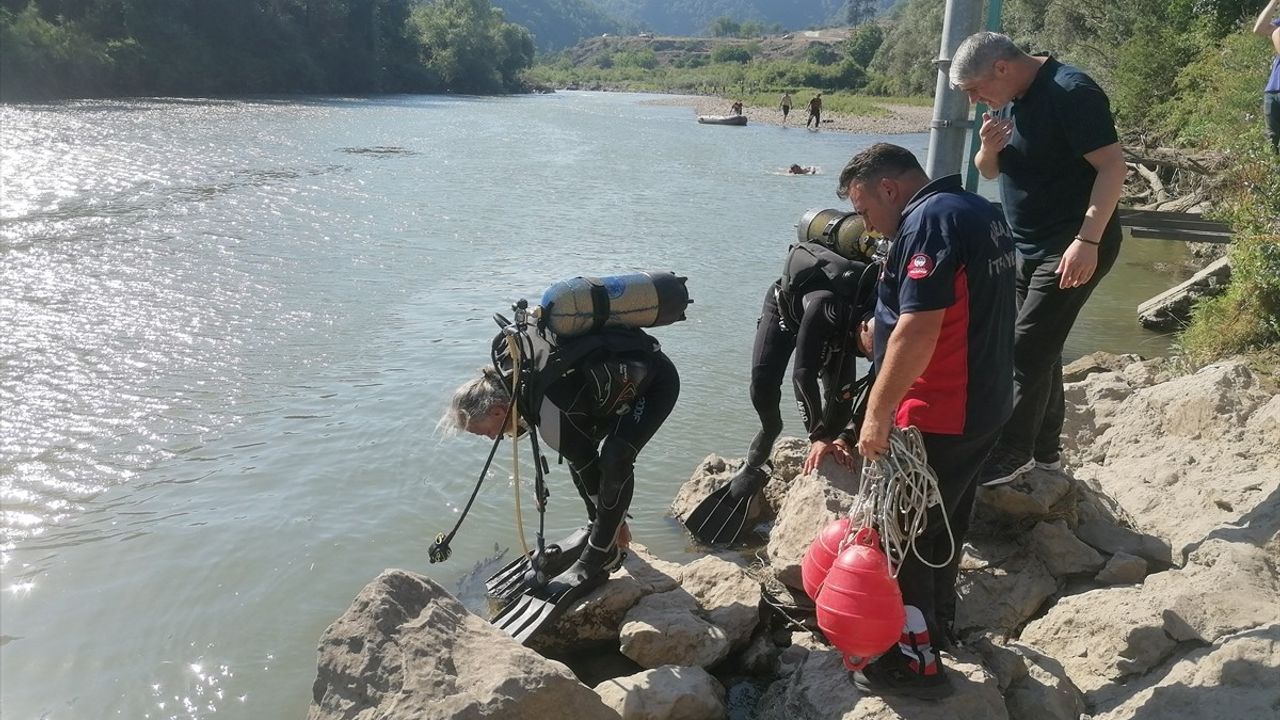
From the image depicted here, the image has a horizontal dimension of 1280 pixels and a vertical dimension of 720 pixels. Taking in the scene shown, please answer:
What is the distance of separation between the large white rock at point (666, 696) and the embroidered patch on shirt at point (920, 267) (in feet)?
5.26

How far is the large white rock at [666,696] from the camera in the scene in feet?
10.7

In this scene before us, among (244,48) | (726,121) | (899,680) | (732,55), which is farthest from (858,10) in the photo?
(899,680)

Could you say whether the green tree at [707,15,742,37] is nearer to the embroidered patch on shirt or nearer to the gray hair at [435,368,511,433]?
the gray hair at [435,368,511,433]

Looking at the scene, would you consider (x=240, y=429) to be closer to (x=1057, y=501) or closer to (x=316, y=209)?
(x=1057, y=501)

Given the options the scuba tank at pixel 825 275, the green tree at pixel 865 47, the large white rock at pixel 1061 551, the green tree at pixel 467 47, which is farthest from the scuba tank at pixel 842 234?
the green tree at pixel 865 47

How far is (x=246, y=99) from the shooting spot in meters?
45.6

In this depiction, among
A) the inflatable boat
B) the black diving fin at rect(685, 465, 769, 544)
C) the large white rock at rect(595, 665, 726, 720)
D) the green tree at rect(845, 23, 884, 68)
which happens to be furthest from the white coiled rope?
the green tree at rect(845, 23, 884, 68)

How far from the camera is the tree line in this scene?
3922cm

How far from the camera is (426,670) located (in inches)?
114

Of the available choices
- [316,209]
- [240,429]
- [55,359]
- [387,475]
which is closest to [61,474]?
[240,429]

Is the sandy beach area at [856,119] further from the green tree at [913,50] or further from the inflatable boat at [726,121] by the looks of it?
the green tree at [913,50]

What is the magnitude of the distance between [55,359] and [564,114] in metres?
41.1

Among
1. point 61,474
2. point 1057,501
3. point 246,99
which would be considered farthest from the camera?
point 246,99

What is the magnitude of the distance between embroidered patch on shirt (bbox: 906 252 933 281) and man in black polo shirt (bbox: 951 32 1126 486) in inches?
49.5
